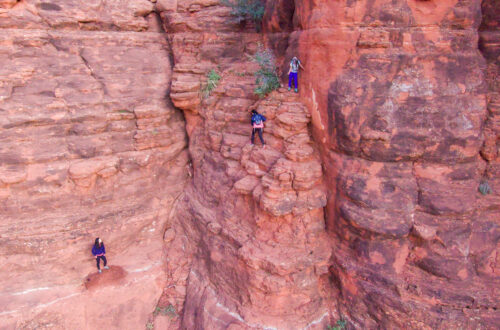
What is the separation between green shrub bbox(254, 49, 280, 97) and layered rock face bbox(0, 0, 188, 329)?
9.50ft

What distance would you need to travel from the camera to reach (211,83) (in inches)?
333

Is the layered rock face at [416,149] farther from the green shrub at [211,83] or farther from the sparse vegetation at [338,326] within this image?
the green shrub at [211,83]

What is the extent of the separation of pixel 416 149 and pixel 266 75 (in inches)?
143

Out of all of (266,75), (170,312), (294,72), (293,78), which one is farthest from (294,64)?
(170,312)

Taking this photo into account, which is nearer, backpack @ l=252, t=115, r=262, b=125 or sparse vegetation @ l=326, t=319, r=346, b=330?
sparse vegetation @ l=326, t=319, r=346, b=330

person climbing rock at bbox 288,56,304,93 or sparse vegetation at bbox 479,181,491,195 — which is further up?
person climbing rock at bbox 288,56,304,93

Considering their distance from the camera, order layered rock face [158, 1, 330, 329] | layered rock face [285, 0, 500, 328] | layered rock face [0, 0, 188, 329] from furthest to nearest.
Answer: layered rock face [0, 0, 188, 329], layered rock face [158, 1, 330, 329], layered rock face [285, 0, 500, 328]

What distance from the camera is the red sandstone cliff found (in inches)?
222

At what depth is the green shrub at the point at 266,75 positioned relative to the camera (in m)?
7.29

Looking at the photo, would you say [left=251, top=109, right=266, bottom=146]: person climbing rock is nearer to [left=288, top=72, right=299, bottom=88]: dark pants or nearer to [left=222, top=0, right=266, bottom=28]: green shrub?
[left=288, top=72, right=299, bottom=88]: dark pants

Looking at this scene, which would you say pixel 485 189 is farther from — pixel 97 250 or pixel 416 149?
pixel 97 250

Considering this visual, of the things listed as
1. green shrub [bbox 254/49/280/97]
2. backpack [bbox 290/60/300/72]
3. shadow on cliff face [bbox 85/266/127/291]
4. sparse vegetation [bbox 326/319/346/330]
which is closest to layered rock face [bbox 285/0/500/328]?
backpack [bbox 290/60/300/72]

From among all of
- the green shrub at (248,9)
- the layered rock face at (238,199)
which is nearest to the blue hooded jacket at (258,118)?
the layered rock face at (238,199)

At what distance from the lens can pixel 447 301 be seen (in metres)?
5.66
